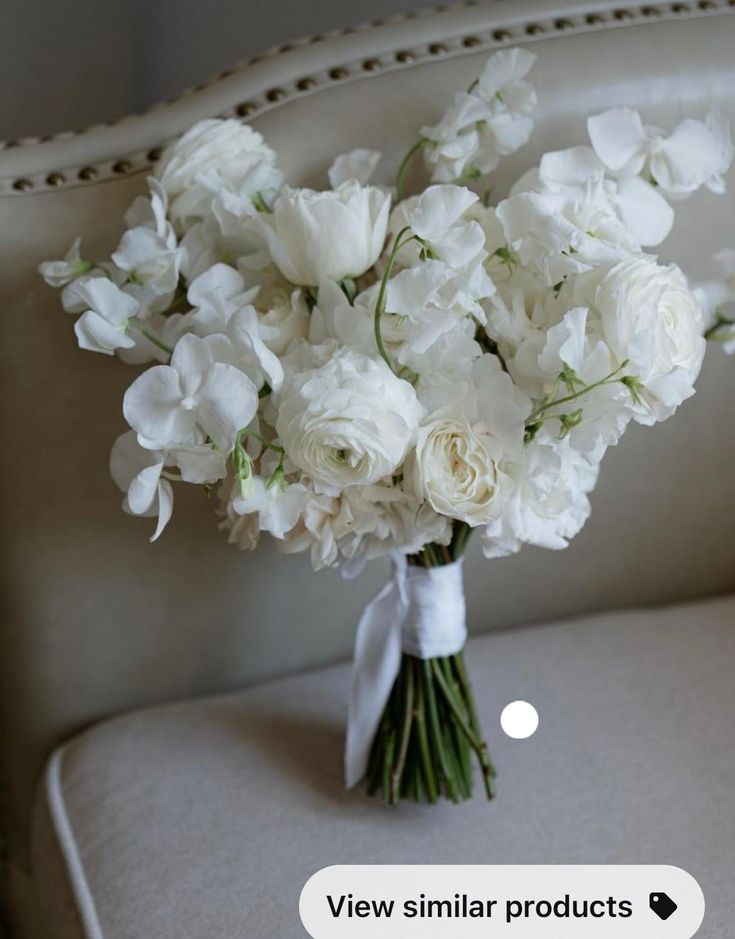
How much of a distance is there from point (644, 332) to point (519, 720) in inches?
15.6

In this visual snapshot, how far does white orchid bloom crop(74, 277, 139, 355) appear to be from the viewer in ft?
2.12

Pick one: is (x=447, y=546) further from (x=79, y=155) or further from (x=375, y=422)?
(x=79, y=155)

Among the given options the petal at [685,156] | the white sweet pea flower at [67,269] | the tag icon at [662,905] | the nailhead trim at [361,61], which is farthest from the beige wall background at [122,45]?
the tag icon at [662,905]

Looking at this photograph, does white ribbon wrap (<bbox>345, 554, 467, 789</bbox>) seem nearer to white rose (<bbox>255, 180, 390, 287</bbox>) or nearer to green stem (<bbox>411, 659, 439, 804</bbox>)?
green stem (<bbox>411, 659, 439, 804</bbox>)

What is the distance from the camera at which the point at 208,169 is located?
0.71 metres

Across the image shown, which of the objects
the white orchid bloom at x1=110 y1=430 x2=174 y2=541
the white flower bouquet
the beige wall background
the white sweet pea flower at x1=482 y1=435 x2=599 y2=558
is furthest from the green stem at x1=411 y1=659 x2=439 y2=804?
the beige wall background

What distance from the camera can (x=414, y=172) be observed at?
81cm

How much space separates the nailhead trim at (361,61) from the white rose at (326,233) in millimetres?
195

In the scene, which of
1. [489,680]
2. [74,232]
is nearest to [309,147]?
[74,232]

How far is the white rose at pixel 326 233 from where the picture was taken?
617 mm

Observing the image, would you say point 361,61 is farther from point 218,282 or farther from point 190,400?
point 190,400

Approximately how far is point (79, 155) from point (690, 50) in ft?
1.56

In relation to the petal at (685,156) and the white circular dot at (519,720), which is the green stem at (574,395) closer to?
the petal at (685,156)

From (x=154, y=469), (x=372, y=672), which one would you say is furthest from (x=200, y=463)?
(x=372, y=672)
